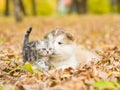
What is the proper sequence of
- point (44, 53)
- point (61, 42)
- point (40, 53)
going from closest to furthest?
point (44, 53), point (40, 53), point (61, 42)

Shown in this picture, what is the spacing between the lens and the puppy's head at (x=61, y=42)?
674 centimetres

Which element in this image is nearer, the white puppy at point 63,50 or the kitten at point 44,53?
the kitten at point 44,53

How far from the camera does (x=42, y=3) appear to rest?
51500mm

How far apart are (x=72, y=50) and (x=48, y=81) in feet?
4.74

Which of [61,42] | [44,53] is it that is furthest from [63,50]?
[44,53]

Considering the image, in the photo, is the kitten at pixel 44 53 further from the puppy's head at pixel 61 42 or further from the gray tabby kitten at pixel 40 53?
the puppy's head at pixel 61 42

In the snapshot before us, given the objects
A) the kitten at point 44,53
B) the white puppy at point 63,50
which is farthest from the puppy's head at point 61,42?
the kitten at point 44,53

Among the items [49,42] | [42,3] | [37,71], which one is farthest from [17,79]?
[42,3]

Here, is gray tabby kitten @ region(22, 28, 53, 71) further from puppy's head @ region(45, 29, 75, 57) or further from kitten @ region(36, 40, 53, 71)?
puppy's head @ region(45, 29, 75, 57)

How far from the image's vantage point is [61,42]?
22.5 ft

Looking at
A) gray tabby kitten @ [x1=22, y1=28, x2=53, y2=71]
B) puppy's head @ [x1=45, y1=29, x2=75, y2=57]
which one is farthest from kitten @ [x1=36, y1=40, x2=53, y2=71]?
puppy's head @ [x1=45, y1=29, x2=75, y2=57]

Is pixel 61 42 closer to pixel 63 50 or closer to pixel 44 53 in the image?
pixel 63 50

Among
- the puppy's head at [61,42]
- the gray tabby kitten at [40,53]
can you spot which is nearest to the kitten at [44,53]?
the gray tabby kitten at [40,53]

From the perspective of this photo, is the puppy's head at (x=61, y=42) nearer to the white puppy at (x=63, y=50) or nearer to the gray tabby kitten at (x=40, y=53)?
the white puppy at (x=63, y=50)
